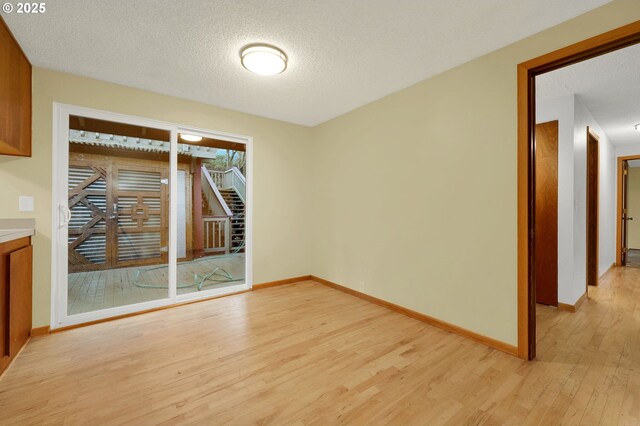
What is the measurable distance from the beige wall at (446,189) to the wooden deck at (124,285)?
7.53 ft

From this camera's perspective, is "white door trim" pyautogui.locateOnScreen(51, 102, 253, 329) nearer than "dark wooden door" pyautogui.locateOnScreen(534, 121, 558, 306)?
Yes

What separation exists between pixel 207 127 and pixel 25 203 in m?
1.92

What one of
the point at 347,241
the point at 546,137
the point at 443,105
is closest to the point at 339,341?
the point at 347,241

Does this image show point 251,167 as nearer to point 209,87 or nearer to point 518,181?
point 209,87

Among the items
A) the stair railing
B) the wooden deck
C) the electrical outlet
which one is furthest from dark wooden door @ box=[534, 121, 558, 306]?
the electrical outlet

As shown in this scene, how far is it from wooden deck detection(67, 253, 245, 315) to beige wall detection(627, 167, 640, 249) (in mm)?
10376

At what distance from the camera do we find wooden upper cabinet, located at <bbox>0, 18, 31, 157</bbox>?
1.95 meters

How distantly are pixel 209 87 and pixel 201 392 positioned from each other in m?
2.91

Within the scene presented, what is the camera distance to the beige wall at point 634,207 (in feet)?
23.4

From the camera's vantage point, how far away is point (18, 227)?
2363 mm

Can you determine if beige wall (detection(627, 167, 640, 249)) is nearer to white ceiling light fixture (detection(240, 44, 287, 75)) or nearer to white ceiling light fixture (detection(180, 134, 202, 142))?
white ceiling light fixture (detection(240, 44, 287, 75))

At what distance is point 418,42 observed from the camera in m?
2.12

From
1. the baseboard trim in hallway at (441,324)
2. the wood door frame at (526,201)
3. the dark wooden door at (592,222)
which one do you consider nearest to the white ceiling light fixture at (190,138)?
the baseboard trim in hallway at (441,324)

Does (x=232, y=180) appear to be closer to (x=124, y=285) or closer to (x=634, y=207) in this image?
(x=124, y=285)
